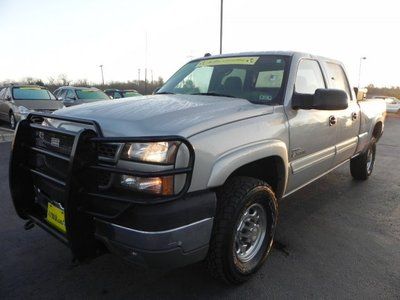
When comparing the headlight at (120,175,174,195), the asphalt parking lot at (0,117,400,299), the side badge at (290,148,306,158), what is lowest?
the asphalt parking lot at (0,117,400,299)

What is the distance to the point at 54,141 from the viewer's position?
2.73 metres

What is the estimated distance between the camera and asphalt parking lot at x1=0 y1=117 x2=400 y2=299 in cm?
285

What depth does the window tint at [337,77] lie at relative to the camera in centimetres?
444

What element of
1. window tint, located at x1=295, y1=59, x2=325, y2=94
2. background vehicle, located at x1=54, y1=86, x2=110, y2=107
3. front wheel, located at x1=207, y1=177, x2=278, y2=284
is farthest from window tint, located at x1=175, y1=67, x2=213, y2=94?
background vehicle, located at x1=54, y1=86, x2=110, y2=107

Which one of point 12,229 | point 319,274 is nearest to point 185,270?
point 319,274

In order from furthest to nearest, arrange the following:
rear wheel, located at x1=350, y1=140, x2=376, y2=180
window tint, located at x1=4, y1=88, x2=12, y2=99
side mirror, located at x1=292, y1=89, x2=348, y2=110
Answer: window tint, located at x1=4, y1=88, x2=12, y2=99, rear wheel, located at x1=350, y1=140, x2=376, y2=180, side mirror, located at x1=292, y1=89, x2=348, y2=110

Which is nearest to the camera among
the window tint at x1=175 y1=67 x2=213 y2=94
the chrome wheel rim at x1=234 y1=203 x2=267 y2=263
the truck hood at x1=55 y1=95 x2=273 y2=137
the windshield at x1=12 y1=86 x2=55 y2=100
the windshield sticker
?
the truck hood at x1=55 y1=95 x2=273 y2=137

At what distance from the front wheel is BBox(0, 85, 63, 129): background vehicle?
9818 millimetres

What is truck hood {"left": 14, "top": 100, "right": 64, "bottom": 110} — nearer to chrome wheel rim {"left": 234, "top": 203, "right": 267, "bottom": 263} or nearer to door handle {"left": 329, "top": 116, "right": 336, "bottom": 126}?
door handle {"left": 329, "top": 116, "right": 336, "bottom": 126}

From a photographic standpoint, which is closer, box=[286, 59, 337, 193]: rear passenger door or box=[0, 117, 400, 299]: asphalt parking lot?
box=[0, 117, 400, 299]: asphalt parking lot

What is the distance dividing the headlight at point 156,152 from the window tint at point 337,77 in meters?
2.83

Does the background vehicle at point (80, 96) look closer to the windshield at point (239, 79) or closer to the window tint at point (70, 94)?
the window tint at point (70, 94)

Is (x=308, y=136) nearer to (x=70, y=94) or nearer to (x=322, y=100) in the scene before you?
(x=322, y=100)

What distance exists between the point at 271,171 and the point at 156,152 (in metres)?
1.43
